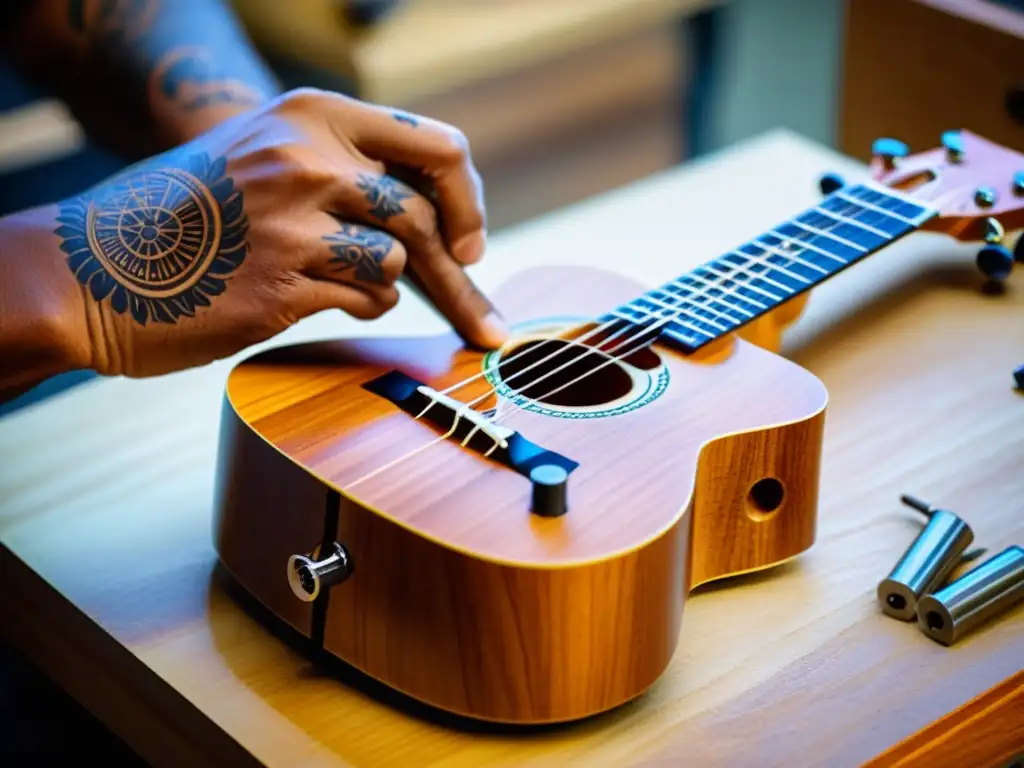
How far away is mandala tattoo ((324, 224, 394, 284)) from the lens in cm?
91

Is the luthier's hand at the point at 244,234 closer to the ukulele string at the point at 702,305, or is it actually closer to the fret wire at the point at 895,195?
the ukulele string at the point at 702,305

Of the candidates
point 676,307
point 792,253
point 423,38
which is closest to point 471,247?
point 676,307

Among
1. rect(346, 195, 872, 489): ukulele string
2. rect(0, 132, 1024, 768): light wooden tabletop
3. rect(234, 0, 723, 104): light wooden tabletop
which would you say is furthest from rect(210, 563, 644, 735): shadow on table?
rect(234, 0, 723, 104): light wooden tabletop

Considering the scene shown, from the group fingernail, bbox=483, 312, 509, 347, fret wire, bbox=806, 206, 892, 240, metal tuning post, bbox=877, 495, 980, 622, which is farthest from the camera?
fret wire, bbox=806, 206, 892, 240

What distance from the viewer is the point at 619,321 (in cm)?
97

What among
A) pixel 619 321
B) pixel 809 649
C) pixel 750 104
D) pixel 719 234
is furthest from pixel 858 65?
pixel 750 104

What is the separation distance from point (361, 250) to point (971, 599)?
1.53ft

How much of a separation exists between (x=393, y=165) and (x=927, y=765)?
1.77 ft

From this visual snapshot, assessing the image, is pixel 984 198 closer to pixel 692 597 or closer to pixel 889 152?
pixel 889 152

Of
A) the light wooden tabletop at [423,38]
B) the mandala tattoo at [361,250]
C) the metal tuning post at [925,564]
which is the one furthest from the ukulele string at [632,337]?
the light wooden tabletop at [423,38]

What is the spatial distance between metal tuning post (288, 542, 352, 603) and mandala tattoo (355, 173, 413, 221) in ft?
0.86

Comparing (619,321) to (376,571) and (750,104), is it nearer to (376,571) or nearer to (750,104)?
(376,571)

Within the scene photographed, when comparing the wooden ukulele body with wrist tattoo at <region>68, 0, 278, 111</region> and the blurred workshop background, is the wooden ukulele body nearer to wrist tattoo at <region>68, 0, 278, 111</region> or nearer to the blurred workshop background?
wrist tattoo at <region>68, 0, 278, 111</region>

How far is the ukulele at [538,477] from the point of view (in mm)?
738
